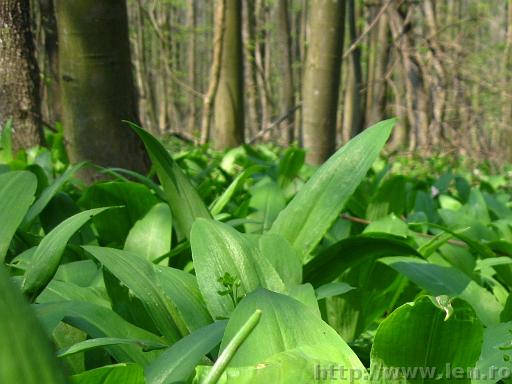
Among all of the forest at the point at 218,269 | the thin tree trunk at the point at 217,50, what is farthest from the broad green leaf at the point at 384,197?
the thin tree trunk at the point at 217,50

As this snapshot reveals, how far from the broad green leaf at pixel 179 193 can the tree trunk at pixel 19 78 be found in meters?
2.28

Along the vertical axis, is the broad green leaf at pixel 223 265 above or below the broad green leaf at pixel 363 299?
above

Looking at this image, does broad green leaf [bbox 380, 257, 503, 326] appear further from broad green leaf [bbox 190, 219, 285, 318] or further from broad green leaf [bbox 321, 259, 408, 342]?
broad green leaf [bbox 190, 219, 285, 318]

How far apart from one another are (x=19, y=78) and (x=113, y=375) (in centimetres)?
300

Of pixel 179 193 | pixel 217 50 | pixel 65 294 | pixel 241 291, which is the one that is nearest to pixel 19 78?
pixel 217 50

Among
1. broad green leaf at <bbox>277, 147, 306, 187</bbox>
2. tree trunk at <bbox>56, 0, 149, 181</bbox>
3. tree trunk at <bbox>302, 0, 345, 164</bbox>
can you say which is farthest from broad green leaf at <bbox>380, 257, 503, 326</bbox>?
tree trunk at <bbox>302, 0, 345, 164</bbox>

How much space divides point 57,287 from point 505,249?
3.44 ft

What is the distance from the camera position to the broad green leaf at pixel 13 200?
1.17 m

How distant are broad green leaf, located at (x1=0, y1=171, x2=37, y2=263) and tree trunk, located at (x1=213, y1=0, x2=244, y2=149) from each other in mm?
4581

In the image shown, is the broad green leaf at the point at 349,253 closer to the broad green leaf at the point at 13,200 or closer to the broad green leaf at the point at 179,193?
the broad green leaf at the point at 179,193

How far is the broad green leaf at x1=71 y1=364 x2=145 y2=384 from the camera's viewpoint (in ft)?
2.14

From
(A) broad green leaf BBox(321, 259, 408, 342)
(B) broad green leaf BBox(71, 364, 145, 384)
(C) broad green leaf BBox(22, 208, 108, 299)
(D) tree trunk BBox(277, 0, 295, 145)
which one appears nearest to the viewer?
(B) broad green leaf BBox(71, 364, 145, 384)

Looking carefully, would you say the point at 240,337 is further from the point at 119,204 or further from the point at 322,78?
the point at 322,78

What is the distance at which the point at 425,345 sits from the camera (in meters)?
0.73
